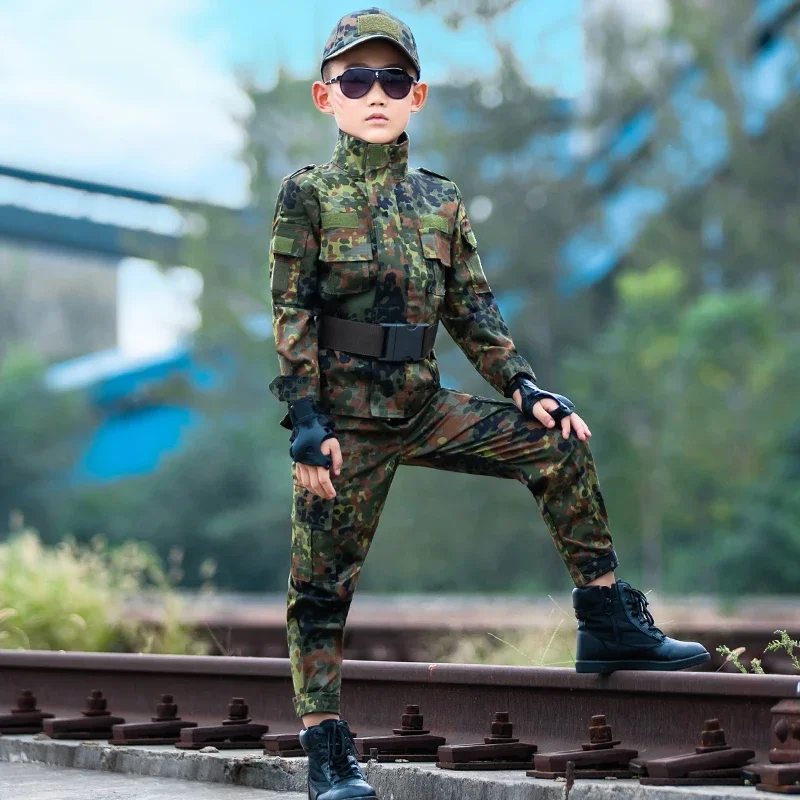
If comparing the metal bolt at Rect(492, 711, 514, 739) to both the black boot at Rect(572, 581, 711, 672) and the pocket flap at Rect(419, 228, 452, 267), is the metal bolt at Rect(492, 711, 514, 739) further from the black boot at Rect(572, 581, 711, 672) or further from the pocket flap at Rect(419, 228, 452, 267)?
the pocket flap at Rect(419, 228, 452, 267)

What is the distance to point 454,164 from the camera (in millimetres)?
36125

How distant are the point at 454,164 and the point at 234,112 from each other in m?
7.08

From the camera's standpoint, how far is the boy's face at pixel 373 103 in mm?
4348

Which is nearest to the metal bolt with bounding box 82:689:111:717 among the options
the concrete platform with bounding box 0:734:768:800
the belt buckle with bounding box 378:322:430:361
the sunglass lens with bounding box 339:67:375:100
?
the concrete platform with bounding box 0:734:768:800

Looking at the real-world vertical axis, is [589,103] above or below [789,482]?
above

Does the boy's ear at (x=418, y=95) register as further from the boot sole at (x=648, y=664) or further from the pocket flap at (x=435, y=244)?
the boot sole at (x=648, y=664)

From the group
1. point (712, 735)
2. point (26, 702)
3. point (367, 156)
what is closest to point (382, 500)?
point (367, 156)

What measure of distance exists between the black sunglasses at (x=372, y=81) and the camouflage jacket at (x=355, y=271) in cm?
15

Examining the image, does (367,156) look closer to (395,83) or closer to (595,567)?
(395,83)

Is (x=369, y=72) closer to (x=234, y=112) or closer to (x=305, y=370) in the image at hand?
(x=305, y=370)

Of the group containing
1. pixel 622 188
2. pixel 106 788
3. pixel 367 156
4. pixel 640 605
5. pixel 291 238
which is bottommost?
pixel 106 788

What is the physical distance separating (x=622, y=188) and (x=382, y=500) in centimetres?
3685

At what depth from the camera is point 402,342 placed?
14.1 feet

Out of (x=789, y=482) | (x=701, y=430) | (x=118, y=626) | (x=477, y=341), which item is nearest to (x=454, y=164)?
(x=701, y=430)
